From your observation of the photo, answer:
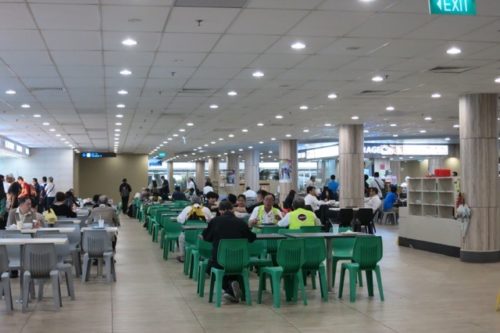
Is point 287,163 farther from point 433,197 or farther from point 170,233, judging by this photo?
point 170,233

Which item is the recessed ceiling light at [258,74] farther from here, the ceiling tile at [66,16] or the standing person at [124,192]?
the standing person at [124,192]

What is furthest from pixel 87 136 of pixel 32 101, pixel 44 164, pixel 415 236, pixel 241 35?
pixel 241 35

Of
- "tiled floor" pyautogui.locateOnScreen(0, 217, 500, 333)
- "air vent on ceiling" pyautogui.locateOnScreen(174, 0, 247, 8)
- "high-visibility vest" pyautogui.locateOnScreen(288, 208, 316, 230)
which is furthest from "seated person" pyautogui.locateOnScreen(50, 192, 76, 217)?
"air vent on ceiling" pyautogui.locateOnScreen(174, 0, 247, 8)

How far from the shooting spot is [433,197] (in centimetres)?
1595

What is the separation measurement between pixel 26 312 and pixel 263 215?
491 cm

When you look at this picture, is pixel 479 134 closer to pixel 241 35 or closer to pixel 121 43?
pixel 241 35

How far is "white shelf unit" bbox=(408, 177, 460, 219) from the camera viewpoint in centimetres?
1518

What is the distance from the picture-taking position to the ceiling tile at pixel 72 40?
8.72 m

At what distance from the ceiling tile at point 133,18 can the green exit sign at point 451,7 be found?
116 inches

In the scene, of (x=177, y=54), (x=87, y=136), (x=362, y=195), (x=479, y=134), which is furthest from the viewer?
(x=87, y=136)

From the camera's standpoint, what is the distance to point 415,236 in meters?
15.8

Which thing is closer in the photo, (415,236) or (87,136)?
(415,236)

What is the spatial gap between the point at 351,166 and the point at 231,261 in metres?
14.2

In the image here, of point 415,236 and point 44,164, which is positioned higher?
point 44,164
